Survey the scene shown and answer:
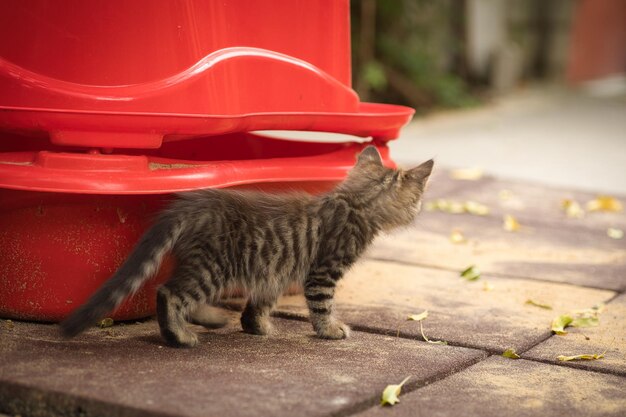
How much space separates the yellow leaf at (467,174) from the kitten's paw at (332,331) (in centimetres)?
343

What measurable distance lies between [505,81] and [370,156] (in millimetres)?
8382

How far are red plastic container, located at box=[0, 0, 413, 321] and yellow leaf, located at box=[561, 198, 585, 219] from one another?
2427 millimetres

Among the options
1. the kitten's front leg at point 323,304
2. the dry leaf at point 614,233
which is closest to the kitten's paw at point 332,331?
the kitten's front leg at point 323,304

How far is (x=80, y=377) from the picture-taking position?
2.60m

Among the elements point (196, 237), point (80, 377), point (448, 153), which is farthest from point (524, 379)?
point (448, 153)

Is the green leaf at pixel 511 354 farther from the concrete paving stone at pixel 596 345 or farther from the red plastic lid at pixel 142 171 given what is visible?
the red plastic lid at pixel 142 171

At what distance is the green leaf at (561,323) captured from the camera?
3.37 meters

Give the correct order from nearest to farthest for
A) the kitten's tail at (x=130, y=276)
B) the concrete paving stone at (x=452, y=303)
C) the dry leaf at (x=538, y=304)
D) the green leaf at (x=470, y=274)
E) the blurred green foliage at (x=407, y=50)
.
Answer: the kitten's tail at (x=130, y=276) → the concrete paving stone at (x=452, y=303) → the dry leaf at (x=538, y=304) → the green leaf at (x=470, y=274) → the blurred green foliage at (x=407, y=50)

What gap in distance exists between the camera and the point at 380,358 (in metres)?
2.97

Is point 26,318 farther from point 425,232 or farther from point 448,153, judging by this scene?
point 448,153

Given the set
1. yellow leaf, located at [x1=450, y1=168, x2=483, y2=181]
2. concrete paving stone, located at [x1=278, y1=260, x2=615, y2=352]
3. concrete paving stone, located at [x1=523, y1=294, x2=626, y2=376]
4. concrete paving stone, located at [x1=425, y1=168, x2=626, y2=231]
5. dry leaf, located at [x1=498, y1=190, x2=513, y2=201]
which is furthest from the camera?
yellow leaf, located at [x1=450, y1=168, x2=483, y2=181]

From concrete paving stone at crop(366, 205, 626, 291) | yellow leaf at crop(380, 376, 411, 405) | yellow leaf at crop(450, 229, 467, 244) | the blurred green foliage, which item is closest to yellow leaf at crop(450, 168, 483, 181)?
concrete paving stone at crop(366, 205, 626, 291)

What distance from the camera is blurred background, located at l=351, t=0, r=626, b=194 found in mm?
7605

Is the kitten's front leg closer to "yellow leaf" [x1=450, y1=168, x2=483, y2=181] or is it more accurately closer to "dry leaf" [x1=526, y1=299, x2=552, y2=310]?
"dry leaf" [x1=526, y1=299, x2=552, y2=310]
